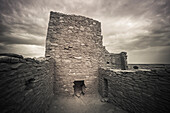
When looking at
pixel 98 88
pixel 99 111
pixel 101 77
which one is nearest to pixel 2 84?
pixel 99 111

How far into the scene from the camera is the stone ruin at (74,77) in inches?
57.5

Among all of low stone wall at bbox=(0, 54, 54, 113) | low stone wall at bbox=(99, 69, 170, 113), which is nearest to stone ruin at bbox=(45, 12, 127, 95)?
low stone wall at bbox=(99, 69, 170, 113)

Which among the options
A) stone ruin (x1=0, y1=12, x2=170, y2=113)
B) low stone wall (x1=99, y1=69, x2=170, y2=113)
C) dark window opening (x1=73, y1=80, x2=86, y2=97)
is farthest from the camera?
dark window opening (x1=73, y1=80, x2=86, y2=97)

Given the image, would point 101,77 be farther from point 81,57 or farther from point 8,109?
point 8,109

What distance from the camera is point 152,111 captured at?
239 centimetres

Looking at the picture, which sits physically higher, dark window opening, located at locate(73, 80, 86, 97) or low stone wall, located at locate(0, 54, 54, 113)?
low stone wall, located at locate(0, 54, 54, 113)

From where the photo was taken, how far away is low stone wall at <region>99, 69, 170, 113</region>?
2.22 m

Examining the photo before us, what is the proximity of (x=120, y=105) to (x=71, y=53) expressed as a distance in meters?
3.78

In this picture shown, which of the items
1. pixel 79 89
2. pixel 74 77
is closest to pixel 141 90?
pixel 74 77

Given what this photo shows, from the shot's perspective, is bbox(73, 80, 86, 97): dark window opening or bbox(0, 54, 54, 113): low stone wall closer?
bbox(0, 54, 54, 113): low stone wall

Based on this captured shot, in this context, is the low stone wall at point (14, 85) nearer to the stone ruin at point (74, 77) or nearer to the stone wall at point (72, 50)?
the stone ruin at point (74, 77)

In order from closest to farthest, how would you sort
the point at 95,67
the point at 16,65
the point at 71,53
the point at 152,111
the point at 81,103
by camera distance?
the point at 16,65 → the point at 152,111 → the point at 81,103 → the point at 71,53 → the point at 95,67

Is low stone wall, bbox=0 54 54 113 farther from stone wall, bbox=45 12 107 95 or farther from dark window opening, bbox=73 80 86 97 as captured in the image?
dark window opening, bbox=73 80 86 97

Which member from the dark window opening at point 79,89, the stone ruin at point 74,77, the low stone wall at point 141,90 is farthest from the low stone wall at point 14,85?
the low stone wall at point 141,90
